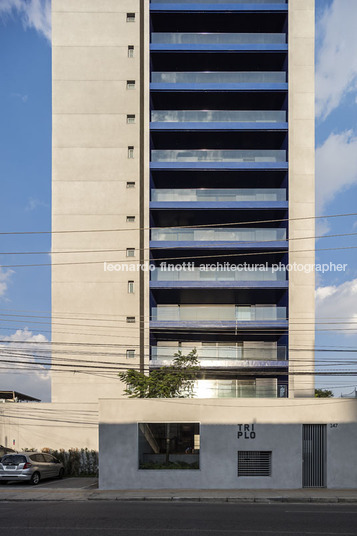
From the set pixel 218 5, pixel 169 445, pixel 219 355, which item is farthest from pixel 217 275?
pixel 218 5

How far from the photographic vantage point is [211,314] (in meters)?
37.4

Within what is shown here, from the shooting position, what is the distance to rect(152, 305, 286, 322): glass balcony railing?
1444 inches

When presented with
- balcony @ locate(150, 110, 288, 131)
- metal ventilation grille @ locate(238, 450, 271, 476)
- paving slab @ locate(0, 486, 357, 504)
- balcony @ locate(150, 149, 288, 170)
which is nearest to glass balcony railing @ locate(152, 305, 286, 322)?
balcony @ locate(150, 149, 288, 170)

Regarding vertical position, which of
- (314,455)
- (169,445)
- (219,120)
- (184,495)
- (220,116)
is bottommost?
(184,495)

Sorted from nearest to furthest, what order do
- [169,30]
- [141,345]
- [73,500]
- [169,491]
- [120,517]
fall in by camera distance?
[120,517] → [73,500] → [169,491] → [141,345] → [169,30]

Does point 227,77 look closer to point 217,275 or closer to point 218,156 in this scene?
point 218,156

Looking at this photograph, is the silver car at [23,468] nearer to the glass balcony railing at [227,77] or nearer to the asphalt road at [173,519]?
the asphalt road at [173,519]

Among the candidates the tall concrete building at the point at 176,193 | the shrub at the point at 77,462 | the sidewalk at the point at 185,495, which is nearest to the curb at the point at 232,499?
the sidewalk at the point at 185,495

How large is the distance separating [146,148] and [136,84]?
16.9 feet

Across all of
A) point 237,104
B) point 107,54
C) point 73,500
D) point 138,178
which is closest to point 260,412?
point 73,500

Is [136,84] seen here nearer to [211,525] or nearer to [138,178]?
[138,178]

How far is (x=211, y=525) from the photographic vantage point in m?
15.0

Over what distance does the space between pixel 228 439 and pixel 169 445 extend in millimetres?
2632

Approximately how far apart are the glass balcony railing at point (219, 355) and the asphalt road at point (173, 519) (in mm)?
15654
